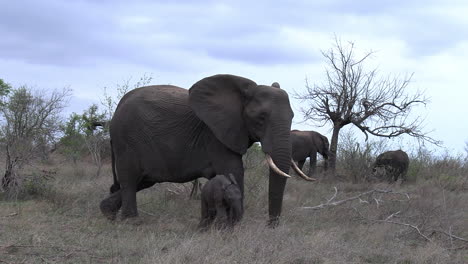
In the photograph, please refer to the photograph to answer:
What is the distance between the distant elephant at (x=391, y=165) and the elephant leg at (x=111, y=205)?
9.50 m

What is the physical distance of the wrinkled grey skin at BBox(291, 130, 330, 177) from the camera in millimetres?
20844

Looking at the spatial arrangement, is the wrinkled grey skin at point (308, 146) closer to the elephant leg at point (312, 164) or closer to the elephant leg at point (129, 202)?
the elephant leg at point (312, 164)

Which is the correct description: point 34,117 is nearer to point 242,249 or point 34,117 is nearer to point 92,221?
point 92,221

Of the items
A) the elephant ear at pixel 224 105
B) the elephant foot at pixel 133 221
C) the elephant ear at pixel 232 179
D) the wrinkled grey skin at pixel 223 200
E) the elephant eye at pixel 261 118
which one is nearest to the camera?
the wrinkled grey skin at pixel 223 200

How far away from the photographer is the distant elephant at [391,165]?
1702 centimetres

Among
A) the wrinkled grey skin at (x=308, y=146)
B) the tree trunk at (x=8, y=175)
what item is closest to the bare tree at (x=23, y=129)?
the tree trunk at (x=8, y=175)

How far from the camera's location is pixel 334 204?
10.0 meters

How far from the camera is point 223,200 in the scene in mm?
7438

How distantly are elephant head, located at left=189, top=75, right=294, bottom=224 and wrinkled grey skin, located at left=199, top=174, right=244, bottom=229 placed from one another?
638mm

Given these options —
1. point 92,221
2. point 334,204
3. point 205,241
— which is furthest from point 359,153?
point 205,241

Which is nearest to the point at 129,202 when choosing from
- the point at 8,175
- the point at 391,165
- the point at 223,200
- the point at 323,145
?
the point at 223,200

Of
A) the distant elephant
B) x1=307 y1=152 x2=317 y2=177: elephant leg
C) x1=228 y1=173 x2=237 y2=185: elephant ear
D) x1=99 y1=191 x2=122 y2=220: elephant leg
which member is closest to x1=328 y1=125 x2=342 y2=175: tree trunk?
x1=307 y1=152 x2=317 y2=177: elephant leg

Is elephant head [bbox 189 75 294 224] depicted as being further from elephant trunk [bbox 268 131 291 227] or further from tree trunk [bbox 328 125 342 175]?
tree trunk [bbox 328 125 342 175]

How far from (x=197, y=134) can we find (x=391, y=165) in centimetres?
1004
